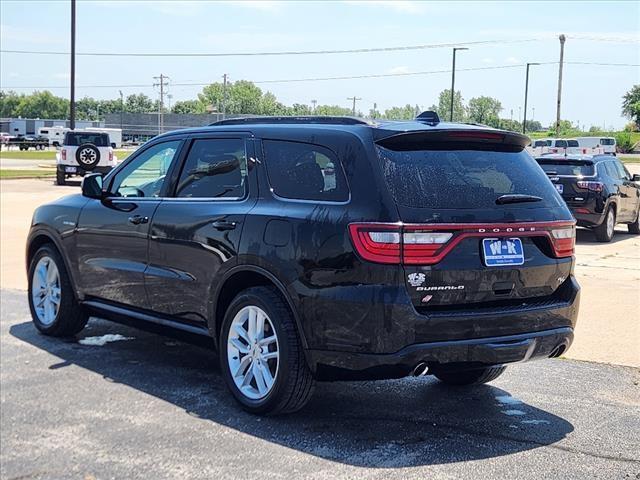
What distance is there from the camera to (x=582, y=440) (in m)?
4.62

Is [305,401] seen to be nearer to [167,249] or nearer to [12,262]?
[167,249]

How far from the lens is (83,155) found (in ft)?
92.4

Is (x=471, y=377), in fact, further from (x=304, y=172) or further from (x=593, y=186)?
(x=593, y=186)

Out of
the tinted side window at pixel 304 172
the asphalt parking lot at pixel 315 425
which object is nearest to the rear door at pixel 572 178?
the asphalt parking lot at pixel 315 425

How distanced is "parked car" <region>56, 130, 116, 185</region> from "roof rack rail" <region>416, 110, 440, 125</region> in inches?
954

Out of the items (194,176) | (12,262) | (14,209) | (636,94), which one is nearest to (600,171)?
(12,262)

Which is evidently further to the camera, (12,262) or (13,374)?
(12,262)

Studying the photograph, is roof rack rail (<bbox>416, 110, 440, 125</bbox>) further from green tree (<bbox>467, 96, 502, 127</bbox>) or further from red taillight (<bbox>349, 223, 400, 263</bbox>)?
green tree (<bbox>467, 96, 502, 127</bbox>)

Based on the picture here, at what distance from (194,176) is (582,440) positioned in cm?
305

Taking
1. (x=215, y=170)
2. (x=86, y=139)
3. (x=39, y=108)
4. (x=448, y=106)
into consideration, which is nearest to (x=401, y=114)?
(x=448, y=106)

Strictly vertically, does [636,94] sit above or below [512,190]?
above

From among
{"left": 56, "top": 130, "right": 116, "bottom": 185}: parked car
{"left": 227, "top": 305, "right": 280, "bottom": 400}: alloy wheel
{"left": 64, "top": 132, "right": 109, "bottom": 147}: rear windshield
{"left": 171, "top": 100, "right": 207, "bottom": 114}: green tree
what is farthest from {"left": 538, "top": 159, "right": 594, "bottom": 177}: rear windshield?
{"left": 171, "top": 100, "right": 207, "bottom": 114}: green tree

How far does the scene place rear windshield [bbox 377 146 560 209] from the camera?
447 centimetres

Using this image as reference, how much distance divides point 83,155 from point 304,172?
24704 mm
